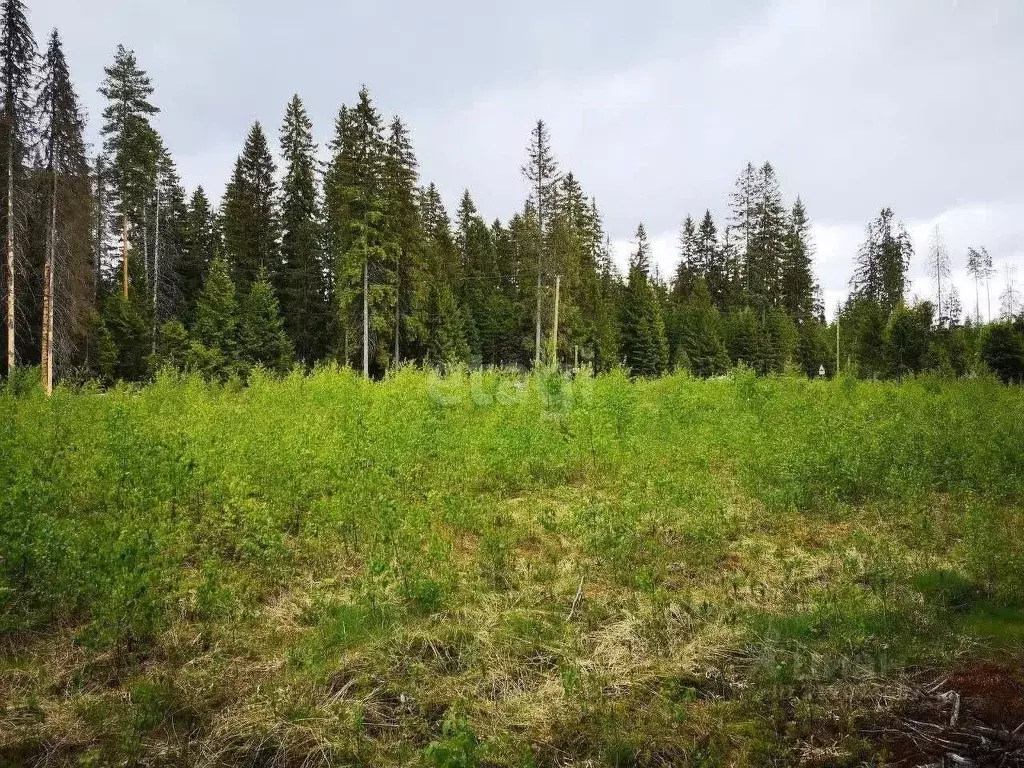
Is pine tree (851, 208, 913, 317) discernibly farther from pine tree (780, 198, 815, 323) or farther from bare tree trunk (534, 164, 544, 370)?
bare tree trunk (534, 164, 544, 370)

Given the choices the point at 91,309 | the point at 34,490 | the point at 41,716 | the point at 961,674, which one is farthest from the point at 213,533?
the point at 91,309

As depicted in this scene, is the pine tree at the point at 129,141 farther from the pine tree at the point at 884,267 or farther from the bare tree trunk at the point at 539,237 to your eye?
the pine tree at the point at 884,267

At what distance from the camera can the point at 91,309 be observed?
26.5 m

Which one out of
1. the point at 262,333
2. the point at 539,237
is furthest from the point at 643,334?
the point at 262,333

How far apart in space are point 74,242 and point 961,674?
2707 centimetres

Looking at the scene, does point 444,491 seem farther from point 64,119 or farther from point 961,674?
point 64,119

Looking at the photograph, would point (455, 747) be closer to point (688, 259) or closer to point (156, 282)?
point (156, 282)

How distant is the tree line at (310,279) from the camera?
19125 millimetres

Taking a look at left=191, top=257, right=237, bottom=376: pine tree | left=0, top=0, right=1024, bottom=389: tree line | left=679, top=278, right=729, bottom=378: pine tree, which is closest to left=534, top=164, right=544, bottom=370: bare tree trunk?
left=0, top=0, right=1024, bottom=389: tree line

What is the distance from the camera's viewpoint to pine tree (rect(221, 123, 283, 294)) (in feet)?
113

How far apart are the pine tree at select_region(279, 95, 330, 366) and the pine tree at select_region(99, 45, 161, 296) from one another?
23.8ft

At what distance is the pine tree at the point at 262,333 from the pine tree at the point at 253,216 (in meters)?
5.64

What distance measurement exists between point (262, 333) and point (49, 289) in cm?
1088

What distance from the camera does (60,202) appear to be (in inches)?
738
